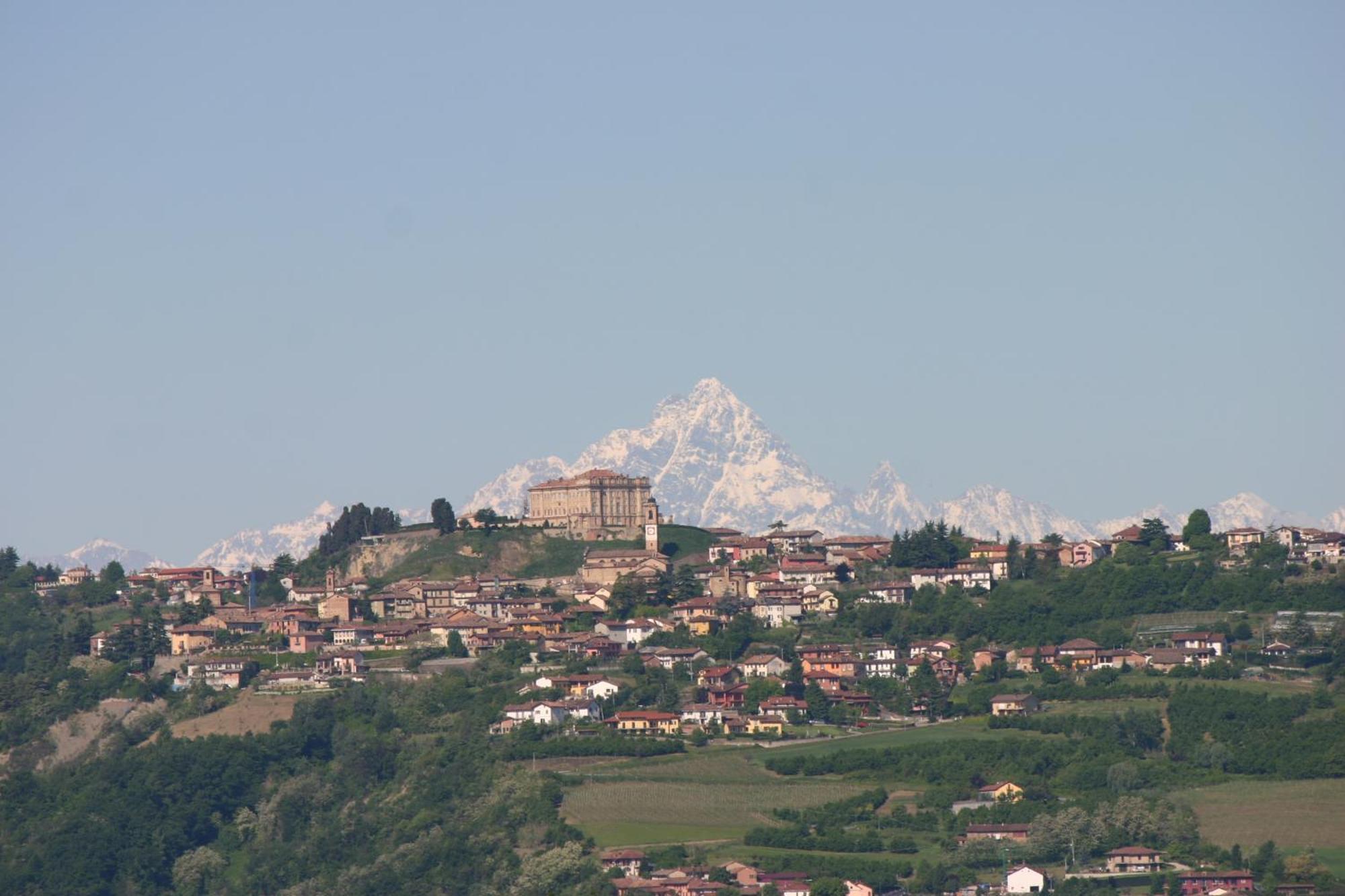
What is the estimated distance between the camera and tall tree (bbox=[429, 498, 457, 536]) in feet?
395

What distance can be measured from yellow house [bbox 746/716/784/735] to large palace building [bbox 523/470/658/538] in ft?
122

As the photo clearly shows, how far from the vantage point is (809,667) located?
3607 inches

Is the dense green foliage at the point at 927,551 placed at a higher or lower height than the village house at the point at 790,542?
lower

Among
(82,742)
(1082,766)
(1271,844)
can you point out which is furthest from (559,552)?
(1271,844)

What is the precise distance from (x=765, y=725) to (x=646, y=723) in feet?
12.5

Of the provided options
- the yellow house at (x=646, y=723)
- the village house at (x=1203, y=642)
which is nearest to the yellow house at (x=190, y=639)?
the yellow house at (x=646, y=723)

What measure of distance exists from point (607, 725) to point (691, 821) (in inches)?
475

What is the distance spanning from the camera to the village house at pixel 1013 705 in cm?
8375

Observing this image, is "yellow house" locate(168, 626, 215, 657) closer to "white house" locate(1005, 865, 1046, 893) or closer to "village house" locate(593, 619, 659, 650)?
"village house" locate(593, 619, 659, 650)

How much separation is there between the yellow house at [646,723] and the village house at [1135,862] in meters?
20.2

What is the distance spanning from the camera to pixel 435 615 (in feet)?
350

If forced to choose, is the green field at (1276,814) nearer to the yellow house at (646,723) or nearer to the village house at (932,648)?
the yellow house at (646,723)

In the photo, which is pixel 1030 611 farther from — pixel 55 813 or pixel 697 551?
pixel 55 813

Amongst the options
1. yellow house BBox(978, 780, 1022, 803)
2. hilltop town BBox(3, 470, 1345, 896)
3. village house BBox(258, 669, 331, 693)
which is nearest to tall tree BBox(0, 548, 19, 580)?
hilltop town BBox(3, 470, 1345, 896)
